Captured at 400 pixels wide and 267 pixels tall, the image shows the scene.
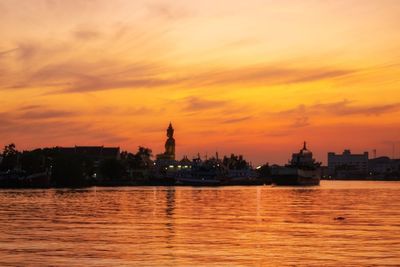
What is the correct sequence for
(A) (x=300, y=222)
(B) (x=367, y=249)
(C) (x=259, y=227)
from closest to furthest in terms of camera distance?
(B) (x=367, y=249)
(C) (x=259, y=227)
(A) (x=300, y=222)

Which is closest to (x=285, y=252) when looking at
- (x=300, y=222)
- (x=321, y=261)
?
(x=321, y=261)

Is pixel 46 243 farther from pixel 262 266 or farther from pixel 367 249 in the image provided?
pixel 367 249

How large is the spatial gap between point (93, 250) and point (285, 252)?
12874mm

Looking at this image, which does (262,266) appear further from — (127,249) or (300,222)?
(300,222)

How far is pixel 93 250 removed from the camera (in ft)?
155

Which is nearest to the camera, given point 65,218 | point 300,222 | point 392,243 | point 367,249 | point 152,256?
point 152,256

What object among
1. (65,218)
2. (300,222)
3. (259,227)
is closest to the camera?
(259,227)

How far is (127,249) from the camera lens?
48.0 metres

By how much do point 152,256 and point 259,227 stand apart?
75.2ft

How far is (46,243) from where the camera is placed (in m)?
51.2

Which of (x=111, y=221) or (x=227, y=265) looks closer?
(x=227, y=265)

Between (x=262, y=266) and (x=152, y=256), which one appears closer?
(x=262, y=266)

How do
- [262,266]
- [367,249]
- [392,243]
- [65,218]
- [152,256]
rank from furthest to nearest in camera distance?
[65,218] < [392,243] < [367,249] < [152,256] < [262,266]

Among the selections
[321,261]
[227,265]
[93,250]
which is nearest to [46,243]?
[93,250]
